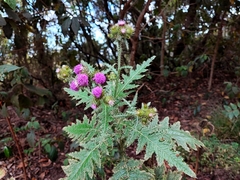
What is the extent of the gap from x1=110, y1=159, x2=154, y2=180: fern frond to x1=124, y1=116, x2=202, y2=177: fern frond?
12cm

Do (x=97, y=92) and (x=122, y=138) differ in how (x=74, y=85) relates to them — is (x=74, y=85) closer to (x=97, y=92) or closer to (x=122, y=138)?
(x=97, y=92)

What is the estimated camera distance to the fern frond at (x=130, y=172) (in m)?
0.88

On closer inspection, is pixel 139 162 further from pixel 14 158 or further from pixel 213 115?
pixel 213 115

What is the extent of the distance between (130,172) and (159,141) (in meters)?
0.17

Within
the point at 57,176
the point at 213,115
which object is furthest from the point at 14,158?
the point at 213,115

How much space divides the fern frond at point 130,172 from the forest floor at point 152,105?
850 mm

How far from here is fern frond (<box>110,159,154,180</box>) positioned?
0.88 metres

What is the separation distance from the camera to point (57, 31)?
267 centimetres

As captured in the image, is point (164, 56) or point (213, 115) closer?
point (213, 115)

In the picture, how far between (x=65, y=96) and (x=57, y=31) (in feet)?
2.10

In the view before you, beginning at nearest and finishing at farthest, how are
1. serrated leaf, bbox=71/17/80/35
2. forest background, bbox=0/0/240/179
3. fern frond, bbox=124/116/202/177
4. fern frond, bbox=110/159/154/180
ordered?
fern frond, bbox=124/116/202/177, fern frond, bbox=110/159/154/180, serrated leaf, bbox=71/17/80/35, forest background, bbox=0/0/240/179

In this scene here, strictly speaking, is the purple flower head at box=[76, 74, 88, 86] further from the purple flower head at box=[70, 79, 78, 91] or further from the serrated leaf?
the serrated leaf

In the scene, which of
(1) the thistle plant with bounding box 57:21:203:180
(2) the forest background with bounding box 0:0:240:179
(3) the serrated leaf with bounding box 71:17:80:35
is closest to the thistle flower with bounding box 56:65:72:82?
(1) the thistle plant with bounding box 57:21:203:180

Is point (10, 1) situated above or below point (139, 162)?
above
